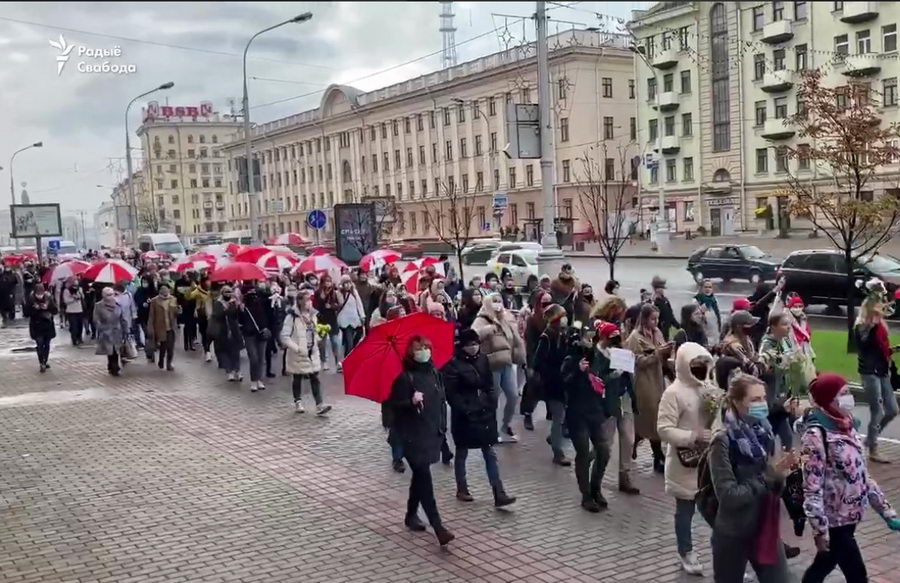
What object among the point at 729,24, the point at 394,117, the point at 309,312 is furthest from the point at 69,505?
the point at 394,117

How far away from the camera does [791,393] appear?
8.20 metres

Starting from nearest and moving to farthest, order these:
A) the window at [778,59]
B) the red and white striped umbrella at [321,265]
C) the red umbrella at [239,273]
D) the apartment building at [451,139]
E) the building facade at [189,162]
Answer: the red umbrella at [239,273]
the red and white striped umbrella at [321,265]
the window at [778,59]
the apartment building at [451,139]
the building facade at [189,162]

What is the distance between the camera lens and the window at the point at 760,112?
47.5 meters

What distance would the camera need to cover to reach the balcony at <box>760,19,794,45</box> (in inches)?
1649

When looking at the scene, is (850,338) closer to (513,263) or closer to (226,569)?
(226,569)

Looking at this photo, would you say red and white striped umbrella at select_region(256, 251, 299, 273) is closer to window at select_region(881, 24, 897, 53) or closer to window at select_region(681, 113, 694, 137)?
window at select_region(881, 24, 897, 53)

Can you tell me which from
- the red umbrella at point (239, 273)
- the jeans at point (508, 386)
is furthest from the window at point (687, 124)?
the jeans at point (508, 386)

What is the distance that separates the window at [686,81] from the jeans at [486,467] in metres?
48.0

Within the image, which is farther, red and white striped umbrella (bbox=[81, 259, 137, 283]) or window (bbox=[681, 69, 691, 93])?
window (bbox=[681, 69, 691, 93])

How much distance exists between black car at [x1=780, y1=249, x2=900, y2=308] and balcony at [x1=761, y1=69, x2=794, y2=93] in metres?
24.3

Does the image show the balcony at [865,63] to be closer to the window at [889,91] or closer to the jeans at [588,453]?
the window at [889,91]

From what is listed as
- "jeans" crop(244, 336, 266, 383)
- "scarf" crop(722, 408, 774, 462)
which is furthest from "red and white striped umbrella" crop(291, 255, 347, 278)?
"scarf" crop(722, 408, 774, 462)

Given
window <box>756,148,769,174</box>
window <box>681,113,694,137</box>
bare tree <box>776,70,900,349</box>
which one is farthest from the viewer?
window <box>681,113,694,137</box>

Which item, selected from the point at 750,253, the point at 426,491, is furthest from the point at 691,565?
the point at 750,253
